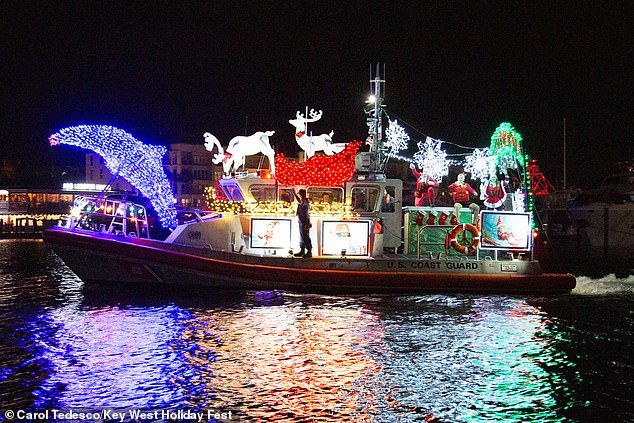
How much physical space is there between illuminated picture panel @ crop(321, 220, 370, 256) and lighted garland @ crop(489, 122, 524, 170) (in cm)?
383

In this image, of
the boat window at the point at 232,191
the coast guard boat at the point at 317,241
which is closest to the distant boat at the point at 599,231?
the coast guard boat at the point at 317,241

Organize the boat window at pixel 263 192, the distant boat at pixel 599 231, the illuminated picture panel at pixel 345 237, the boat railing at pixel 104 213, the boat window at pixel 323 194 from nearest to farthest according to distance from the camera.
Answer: the boat railing at pixel 104 213 → the illuminated picture panel at pixel 345 237 → the boat window at pixel 323 194 → the boat window at pixel 263 192 → the distant boat at pixel 599 231

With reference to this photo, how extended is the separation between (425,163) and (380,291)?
438 centimetres

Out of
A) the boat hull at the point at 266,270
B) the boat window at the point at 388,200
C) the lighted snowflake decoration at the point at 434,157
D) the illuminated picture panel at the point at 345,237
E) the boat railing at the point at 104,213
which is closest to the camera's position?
the boat hull at the point at 266,270

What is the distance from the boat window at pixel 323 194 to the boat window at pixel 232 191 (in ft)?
6.08

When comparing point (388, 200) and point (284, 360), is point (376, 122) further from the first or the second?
point (284, 360)

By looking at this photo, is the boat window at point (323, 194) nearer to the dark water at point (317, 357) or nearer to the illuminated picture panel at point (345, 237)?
the illuminated picture panel at point (345, 237)

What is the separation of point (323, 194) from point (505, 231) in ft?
15.7

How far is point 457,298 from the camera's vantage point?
16.0 m

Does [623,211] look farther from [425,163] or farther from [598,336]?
[598,336]

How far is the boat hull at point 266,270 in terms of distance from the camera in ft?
50.8

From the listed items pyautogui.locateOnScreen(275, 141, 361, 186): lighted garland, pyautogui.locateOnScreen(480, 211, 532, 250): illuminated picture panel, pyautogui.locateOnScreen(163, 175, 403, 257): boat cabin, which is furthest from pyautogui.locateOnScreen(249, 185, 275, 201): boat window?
pyautogui.locateOnScreen(480, 211, 532, 250): illuminated picture panel

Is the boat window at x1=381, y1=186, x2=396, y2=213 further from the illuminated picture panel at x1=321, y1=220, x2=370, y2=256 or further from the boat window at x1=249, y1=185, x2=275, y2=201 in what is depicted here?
the boat window at x1=249, y1=185, x2=275, y2=201

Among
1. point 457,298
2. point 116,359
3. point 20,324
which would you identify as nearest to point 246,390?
point 116,359
